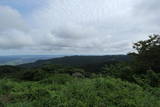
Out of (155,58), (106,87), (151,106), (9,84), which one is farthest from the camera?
(155,58)

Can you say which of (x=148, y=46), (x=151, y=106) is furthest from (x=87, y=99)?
(x=148, y=46)

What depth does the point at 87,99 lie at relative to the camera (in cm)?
486

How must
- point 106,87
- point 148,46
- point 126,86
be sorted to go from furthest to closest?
point 148,46 < point 126,86 < point 106,87

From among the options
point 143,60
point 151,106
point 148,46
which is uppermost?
point 148,46

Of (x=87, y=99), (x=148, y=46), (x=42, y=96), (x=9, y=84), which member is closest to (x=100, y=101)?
(x=87, y=99)

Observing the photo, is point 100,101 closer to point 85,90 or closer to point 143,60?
point 85,90

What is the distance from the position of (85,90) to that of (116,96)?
1134 mm

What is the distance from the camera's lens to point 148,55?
1341 cm

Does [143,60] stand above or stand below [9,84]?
above

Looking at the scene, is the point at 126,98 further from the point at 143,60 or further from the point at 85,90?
the point at 143,60

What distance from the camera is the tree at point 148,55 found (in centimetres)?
1313

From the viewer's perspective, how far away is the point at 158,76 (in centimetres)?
953

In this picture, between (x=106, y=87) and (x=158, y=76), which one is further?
(x=158, y=76)

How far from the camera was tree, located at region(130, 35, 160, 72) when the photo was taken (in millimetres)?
13133
